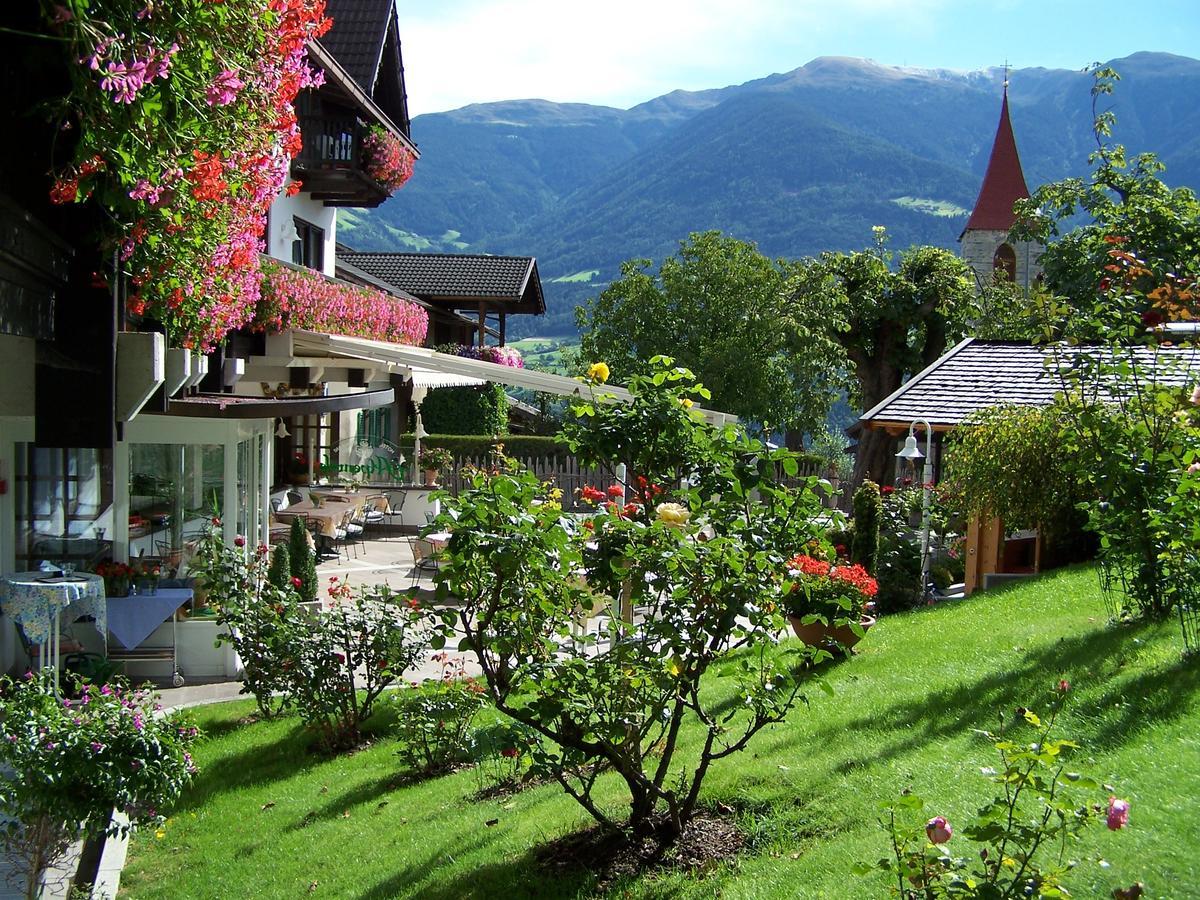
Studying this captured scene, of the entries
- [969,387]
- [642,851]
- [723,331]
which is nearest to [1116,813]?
[642,851]

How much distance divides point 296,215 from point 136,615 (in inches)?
411

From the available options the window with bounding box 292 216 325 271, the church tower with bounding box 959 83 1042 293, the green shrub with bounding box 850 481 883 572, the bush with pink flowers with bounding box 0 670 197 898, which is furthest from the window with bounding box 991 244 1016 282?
the bush with pink flowers with bounding box 0 670 197 898

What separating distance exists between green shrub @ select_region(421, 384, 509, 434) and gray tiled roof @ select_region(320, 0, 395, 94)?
430 inches

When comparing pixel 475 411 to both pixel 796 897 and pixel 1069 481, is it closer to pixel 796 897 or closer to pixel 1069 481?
pixel 1069 481

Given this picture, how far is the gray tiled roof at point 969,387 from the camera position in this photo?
49.6 feet

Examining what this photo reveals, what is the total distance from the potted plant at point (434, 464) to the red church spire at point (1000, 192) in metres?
47.5

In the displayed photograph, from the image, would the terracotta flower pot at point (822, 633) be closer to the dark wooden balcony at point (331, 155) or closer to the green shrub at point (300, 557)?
the green shrub at point (300, 557)

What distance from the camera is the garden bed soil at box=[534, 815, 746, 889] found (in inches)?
193

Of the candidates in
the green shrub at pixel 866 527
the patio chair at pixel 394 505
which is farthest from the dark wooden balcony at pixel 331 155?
the green shrub at pixel 866 527

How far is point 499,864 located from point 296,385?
12.7m

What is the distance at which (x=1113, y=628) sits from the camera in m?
7.91

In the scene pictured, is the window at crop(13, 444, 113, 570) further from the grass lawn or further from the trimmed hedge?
the trimmed hedge

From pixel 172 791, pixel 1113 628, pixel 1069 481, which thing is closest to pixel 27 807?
pixel 172 791

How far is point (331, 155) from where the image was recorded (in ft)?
59.4
